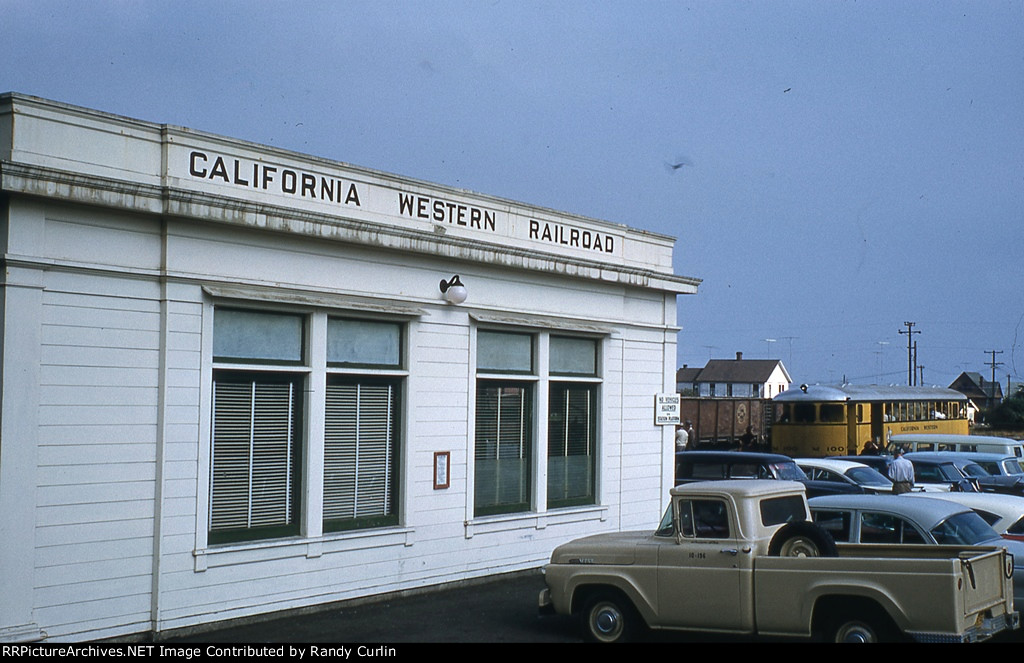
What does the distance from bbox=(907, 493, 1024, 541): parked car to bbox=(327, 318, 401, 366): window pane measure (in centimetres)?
633

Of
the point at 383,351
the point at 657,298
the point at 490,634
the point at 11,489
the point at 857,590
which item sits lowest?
the point at 490,634

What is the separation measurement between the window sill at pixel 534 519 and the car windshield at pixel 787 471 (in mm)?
4417

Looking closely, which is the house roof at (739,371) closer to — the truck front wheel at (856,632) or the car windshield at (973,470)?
the car windshield at (973,470)

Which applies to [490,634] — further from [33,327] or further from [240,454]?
[33,327]

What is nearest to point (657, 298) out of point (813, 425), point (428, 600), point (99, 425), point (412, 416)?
point (412, 416)

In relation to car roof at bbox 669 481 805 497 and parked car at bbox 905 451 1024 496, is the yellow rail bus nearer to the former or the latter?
parked car at bbox 905 451 1024 496

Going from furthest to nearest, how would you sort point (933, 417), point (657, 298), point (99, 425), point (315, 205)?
1. point (933, 417)
2. point (657, 298)
3. point (315, 205)
4. point (99, 425)

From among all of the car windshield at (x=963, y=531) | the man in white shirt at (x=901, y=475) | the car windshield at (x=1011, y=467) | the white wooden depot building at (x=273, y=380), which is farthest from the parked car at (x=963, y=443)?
the car windshield at (x=963, y=531)

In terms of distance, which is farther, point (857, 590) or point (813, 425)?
point (813, 425)

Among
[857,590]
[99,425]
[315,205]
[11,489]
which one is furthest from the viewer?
[315,205]

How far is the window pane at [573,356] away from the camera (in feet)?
48.4

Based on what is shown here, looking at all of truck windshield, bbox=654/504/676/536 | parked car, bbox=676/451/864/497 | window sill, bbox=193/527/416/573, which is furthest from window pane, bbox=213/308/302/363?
parked car, bbox=676/451/864/497

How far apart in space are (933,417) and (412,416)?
35.8 metres

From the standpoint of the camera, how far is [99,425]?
31.6 ft
